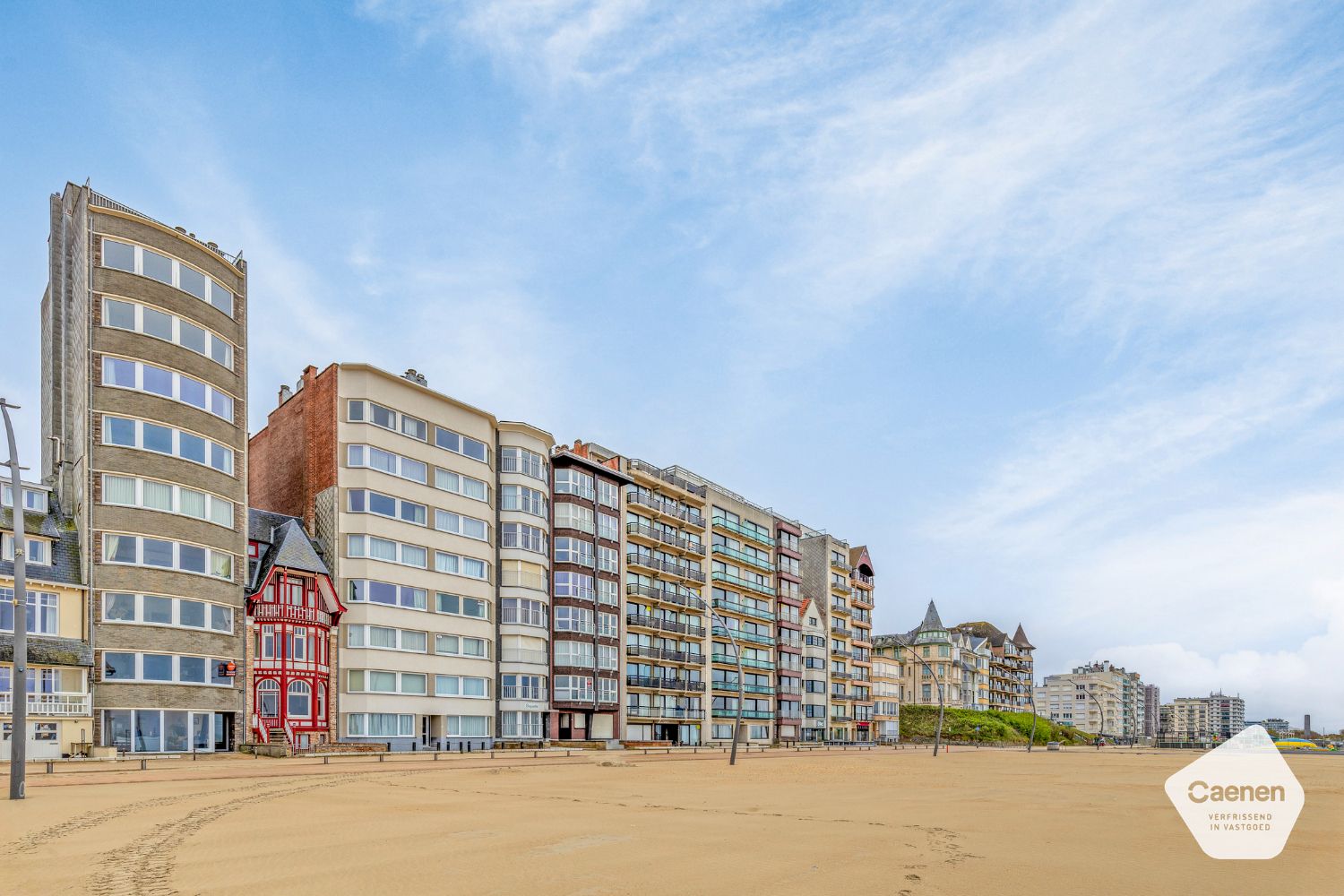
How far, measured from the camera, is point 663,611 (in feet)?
299

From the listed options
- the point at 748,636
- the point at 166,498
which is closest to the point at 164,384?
the point at 166,498

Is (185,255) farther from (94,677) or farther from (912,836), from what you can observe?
(912,836)

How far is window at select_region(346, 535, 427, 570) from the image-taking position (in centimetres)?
6166

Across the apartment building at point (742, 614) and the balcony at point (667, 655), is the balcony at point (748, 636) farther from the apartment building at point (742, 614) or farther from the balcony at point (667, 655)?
the balcony at point (667, 655)

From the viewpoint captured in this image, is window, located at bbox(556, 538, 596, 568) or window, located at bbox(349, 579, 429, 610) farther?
window, located at bbox(556, 538, 596, 568)

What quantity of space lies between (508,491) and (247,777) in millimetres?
40773

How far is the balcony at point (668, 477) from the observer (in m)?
92.3

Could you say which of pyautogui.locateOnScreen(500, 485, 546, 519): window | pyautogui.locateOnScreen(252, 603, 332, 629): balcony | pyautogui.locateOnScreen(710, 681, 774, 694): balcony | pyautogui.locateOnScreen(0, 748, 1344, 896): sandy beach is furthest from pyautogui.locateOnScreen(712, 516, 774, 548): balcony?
pyautogui.locateOnScreen(0, 748, 1344, 896): sandy beach

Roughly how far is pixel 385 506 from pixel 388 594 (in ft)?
16.9

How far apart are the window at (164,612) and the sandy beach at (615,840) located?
60.7ft

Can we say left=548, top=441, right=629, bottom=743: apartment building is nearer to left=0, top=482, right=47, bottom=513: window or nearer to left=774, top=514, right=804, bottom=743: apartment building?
left=774, top=514, right=804, bottom=743: apartment building

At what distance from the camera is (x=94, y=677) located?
47.5 metres

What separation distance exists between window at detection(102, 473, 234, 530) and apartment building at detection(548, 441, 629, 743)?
27.2 metres

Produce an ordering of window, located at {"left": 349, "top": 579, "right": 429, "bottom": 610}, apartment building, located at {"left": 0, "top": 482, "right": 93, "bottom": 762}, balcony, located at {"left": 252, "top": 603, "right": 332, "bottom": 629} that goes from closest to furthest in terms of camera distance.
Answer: apartment building, located at {"left": 0, "top": 482, "right": 93, "bottom": 762} → balcony, located at {"left": 252, "top": 603, "right": 332, "bottom": 629} → window, located at {"left": 349, "top": 579, "right": 429, "bottom": 610}
